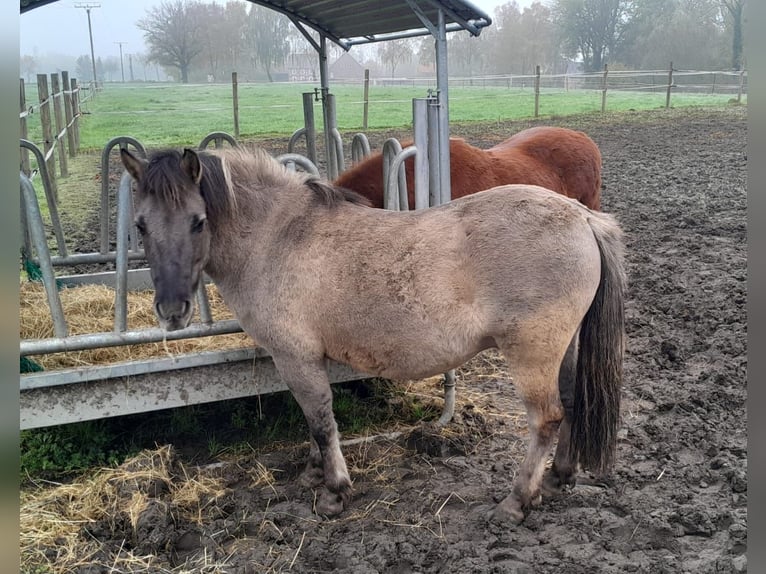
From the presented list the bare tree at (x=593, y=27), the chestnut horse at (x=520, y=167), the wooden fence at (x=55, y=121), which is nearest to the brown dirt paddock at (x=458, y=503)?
the chestnut horse at (x=520, y=167)

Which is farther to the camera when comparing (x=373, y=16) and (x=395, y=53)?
(x=395, y=53)

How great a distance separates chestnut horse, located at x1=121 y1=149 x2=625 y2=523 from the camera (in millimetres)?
2959

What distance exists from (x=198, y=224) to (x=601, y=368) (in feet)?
7.26

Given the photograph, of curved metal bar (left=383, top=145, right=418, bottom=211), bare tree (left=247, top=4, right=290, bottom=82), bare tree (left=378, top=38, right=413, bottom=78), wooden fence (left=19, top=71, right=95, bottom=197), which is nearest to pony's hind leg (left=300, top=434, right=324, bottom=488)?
curved metal bar (left=383, top=145, right=418, bottom=211)

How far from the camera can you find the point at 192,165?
2992mm

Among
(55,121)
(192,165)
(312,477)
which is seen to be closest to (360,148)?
(192,165)

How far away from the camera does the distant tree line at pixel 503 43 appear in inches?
1158

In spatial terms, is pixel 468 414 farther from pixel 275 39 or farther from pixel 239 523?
pixel 275 39

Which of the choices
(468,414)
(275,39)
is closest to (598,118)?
(275,39)

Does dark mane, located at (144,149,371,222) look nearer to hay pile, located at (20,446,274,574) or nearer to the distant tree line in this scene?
hay pile, located at (20,446,274,574)

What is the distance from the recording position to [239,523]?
3.20 m

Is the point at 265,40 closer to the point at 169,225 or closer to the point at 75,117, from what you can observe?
the point at 75,117

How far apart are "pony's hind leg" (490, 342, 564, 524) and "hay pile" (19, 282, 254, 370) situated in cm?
171

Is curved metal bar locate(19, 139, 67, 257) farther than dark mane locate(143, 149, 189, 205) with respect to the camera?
Yes
